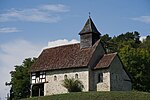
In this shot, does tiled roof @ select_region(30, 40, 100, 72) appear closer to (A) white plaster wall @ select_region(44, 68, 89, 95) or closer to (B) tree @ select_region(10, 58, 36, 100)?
(A) white plaster wall @ select_region(44, 68, 89, 95)

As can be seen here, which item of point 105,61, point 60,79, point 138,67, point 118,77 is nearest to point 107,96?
point 105,61

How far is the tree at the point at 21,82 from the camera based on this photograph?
68250mm

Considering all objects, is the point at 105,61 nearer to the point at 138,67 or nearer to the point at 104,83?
the point at 104,83

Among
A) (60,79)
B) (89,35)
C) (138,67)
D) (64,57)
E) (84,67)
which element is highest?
(89,35)

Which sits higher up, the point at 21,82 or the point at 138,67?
the point at 138,67

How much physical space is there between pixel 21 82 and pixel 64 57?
15.5m

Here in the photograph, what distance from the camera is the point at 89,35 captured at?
5416cm

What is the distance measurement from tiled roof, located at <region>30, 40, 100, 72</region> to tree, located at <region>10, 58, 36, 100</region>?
998 cm

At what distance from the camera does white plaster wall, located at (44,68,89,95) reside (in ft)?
170

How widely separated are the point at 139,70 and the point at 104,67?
15.0 m

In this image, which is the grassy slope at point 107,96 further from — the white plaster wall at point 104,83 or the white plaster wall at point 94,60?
the white plaster wall at point 94,60

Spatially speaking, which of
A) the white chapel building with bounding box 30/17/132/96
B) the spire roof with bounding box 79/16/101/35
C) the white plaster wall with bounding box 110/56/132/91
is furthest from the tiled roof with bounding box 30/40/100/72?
the white plaster wall with bounding box 110/56/132/91

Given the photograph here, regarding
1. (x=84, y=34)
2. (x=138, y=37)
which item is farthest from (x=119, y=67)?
(x=138, y=37)

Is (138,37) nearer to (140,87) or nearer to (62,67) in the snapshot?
(140,87)
